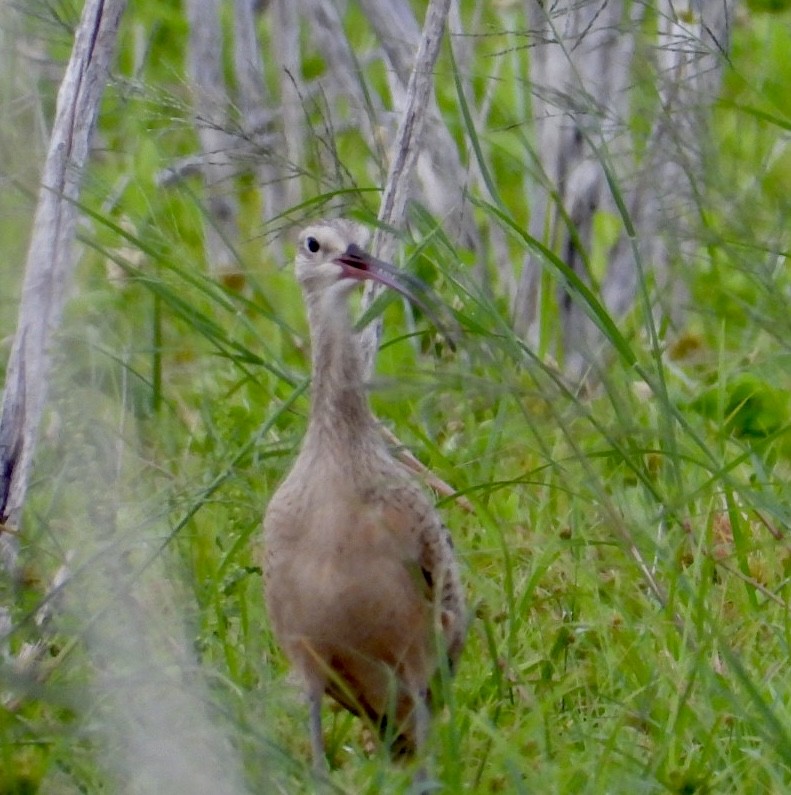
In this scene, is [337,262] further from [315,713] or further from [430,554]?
[315,713]

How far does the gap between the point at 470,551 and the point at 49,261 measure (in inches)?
40.2

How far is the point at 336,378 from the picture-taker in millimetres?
3729

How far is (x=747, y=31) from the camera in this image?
25.6ft

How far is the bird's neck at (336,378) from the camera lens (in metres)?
3.66

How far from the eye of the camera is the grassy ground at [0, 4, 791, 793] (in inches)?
121

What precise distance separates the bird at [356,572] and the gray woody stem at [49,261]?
0.47 meters

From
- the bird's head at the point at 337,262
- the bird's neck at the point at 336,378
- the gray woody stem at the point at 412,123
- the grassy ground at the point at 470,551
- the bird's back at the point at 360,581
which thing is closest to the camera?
the grassy ground at the point at 470,551

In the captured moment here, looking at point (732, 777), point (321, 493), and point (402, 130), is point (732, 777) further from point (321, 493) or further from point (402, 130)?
point (402, 130)

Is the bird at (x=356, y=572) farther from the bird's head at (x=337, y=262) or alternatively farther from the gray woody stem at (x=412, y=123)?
the gray woody stem at (x=412, y=123)

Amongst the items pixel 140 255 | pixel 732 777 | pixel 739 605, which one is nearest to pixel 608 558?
pixel 739 605

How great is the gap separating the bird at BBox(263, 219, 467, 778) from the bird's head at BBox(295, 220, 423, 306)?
4 centimetres

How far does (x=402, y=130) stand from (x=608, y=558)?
3.21 feet

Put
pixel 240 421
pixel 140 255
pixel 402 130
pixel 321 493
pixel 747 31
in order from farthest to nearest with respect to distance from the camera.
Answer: pixel 747 31 < pixel 140 255 < pixel 240 421 < pixel 402 130 < pixel 321 493

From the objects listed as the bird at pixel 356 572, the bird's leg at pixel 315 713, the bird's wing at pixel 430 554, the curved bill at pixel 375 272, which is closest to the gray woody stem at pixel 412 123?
the curved bill at pixel 375 272
